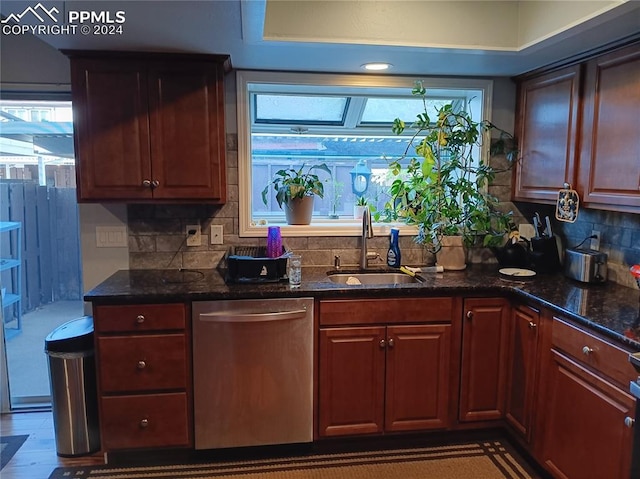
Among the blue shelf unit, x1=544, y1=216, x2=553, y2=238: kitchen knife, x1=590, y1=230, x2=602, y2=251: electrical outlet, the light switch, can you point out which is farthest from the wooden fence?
x1=590, y1=230, x2=602, y2=251: electrical outlet

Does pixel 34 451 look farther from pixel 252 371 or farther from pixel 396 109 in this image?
pixel 396 109

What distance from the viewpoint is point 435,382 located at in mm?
2592

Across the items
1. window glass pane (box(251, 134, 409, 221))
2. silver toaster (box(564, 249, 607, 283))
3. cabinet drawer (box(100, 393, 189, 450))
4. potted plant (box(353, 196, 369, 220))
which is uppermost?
window glass pane (box(251, 134, 409, 221))

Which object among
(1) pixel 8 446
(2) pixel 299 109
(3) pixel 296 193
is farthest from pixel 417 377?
(1) pixel 8 446

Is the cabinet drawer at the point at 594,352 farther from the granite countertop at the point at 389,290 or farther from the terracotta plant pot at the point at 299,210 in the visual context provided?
the terracotta plant pot at the point at 299,210

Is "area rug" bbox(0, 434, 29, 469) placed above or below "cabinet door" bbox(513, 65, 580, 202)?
below

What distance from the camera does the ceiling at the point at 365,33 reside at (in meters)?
2.02

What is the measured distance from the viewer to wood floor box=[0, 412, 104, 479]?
7.91 feet

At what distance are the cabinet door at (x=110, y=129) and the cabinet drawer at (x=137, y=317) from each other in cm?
61

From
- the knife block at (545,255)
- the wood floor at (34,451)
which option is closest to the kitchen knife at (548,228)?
the knife block at (545,255)

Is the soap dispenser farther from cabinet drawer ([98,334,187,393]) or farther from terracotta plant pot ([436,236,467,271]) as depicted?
cabinet drawer ([98,334,187,393])

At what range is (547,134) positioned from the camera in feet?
8.95

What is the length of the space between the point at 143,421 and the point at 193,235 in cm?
106

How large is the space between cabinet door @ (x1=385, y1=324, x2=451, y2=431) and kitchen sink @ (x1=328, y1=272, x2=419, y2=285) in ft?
1.47
